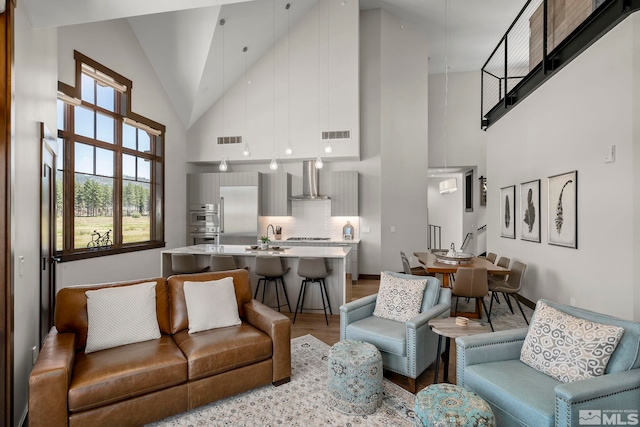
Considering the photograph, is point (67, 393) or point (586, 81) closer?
point (67, 393)

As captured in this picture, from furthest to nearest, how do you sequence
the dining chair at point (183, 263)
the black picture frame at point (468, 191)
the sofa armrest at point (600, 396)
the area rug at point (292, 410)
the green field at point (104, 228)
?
1. the black picture frame at point (468, 191)
2. the green field at point (104, 228)
3. the dining chair at point (183, 263)
4. the area rug at point (292, 410)
5. the sofa armrest at point (600, 396)

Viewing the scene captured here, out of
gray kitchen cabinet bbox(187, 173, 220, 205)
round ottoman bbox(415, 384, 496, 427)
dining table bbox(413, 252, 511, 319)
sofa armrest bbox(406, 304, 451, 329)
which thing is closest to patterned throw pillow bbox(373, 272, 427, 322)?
sofa armrest bbox(406, 304, 451, 329)

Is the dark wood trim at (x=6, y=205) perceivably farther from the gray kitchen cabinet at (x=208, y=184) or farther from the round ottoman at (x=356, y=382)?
the gray kitchen cabinet at (x=208, y=184)

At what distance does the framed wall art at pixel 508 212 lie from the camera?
213 inches

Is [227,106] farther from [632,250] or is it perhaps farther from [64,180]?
[632,250]

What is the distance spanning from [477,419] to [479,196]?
292 inches

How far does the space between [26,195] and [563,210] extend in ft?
17.8

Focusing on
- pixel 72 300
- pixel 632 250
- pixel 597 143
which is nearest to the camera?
pixel 72 300

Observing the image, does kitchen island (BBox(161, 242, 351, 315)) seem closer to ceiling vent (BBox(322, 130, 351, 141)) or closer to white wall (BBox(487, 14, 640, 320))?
white wall (BBox(487, 14, 640, 320))

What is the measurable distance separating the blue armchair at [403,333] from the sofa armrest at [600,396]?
1034mm

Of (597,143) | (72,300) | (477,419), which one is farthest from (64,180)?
(597,143)

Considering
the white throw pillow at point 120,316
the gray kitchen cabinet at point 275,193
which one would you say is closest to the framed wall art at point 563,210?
the white throw pillow at point 120,316

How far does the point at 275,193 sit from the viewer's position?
712 centimetres

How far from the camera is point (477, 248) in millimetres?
8383
